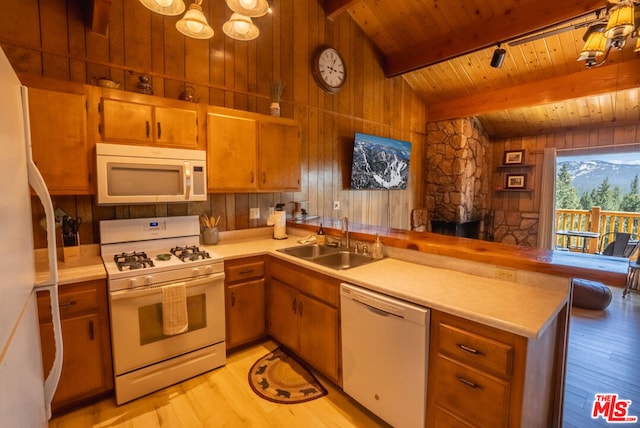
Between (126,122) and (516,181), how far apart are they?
20.7 ft

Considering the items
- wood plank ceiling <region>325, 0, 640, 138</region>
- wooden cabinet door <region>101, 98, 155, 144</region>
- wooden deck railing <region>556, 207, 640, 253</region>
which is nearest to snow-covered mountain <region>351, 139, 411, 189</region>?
wood plank ceiling <region>325, 0, 640, 138</region>

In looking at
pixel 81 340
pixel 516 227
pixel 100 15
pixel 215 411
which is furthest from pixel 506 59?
pixel 81 340

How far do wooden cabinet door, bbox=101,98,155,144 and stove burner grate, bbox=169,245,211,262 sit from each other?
89 centimetres

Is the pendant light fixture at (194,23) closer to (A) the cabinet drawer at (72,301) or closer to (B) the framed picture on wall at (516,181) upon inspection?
(A) the cabinet drawer at (72,301)

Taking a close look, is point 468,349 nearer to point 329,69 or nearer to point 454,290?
point 454,290

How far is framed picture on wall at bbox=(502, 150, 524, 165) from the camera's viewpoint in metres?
5.66

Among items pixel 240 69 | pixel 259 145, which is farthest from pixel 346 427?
pixel 240 69

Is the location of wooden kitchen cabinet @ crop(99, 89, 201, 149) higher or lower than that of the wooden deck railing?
higher

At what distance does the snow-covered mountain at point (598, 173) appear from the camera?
17.3ft

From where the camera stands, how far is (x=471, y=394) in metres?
1.40

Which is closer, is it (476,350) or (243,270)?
(476,350)

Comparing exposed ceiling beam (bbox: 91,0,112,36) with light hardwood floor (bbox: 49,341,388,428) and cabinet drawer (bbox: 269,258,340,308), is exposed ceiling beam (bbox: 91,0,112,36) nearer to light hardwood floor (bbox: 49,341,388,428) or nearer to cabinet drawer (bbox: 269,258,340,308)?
cabinet drawer (bbox: 269,258,340,308)

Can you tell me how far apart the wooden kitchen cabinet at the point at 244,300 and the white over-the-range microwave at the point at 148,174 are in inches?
27.1

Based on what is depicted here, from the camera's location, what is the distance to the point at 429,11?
12.4ft
